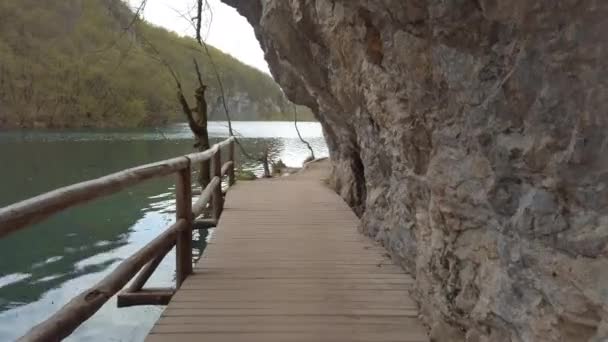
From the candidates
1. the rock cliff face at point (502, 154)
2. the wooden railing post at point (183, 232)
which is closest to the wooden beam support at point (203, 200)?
the wooden railing post at point (183, 232)

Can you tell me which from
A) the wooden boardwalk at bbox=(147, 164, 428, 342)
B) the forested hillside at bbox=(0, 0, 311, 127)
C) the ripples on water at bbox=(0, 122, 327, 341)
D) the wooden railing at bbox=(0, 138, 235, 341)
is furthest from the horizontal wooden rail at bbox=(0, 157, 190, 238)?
the forested hillside at bbox=(0, 0, 311, 127)

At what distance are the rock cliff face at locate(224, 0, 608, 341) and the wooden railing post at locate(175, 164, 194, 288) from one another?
5.48 feet

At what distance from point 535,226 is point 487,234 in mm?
414

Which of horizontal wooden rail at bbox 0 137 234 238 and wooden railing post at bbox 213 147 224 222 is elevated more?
horizontal wooden rail at bbox 0 137 234 238

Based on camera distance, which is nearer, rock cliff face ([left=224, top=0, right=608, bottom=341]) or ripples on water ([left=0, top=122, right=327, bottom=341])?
rock cliff face ([left=224, top=0, right=608, bottom=341])

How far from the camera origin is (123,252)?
9422mm

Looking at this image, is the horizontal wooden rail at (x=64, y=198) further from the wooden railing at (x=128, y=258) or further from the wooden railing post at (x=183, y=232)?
the wooden railing post at (x=183, y=232)

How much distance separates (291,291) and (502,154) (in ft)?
6.94

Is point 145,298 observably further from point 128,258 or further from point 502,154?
point 502,154

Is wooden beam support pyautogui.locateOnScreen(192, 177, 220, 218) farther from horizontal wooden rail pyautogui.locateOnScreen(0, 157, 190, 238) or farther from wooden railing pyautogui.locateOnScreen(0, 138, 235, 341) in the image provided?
horizontal wooden rail pyautogui.locateOnScreen(0, 157, 190, 238)

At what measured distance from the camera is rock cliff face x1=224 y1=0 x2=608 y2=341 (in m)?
1.65

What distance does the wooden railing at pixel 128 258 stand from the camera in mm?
2037

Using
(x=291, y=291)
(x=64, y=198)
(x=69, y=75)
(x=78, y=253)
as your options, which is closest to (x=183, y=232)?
(x=291, y=291)

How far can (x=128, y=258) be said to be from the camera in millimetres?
3227
